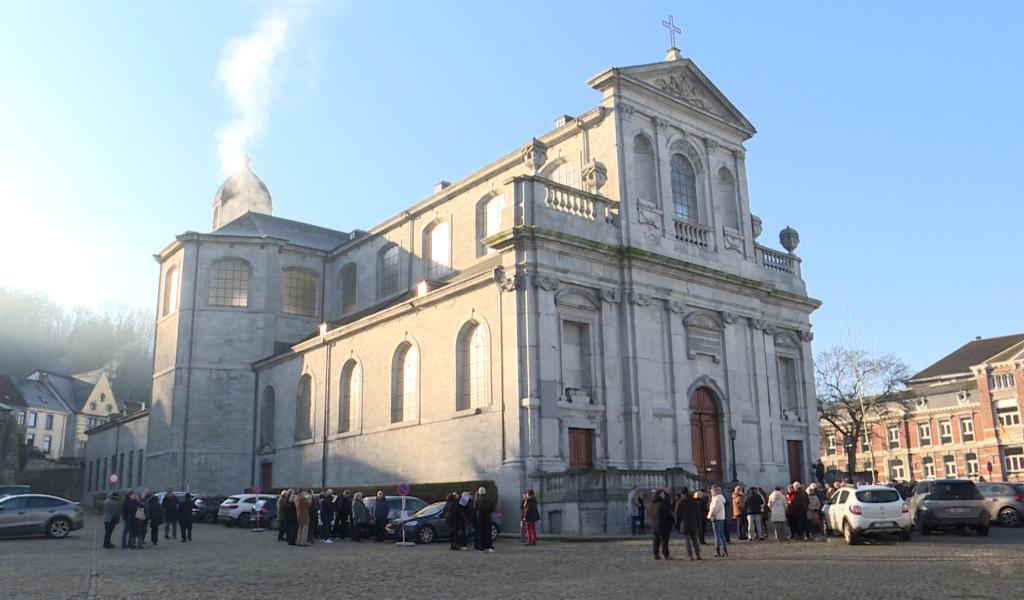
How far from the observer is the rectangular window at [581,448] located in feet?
82.6

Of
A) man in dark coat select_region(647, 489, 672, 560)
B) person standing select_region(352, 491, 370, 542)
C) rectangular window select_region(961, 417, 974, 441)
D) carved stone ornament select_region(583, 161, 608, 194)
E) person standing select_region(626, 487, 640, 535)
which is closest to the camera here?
man in dark coat select_region(647, 489, 672, 560)

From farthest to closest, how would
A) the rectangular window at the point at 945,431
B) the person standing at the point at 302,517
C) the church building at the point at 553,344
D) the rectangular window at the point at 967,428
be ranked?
the rectangular window at the point at 945,431, the rectangular window at the point at 967,428, the church building at the point at 553,344, the person standing at the point at 302,517

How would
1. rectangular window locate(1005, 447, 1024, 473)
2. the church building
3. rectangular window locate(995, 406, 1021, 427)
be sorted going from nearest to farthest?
the church building < rectangular window locate(1005, 447, 1024, 473) < rectangular window locate(995, 406, 1021, 427)

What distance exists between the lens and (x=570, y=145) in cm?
3117

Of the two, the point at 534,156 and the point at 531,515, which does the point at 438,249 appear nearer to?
the point at 534,156

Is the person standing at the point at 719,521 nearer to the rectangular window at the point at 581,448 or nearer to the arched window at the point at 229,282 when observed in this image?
the rectangular window at the point at 581,448

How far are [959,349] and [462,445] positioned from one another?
57.9 metres

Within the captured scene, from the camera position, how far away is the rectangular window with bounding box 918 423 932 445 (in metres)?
64.2

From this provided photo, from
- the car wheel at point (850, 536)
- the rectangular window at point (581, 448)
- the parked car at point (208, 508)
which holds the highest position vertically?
the rectangular window at point (581, 448)

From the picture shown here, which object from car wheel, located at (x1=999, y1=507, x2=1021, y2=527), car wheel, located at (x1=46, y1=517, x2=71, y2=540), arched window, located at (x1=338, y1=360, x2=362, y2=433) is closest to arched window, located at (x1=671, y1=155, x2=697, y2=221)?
car wheel, located at (x1=999, y1=507, x2=1021, y2=527)

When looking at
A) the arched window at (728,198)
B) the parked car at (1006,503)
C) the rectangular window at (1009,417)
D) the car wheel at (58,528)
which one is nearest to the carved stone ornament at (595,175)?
the arched window at (728,198)

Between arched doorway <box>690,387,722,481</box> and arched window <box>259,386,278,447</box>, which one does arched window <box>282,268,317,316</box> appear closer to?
arched window <box>259,386,278,447</box>

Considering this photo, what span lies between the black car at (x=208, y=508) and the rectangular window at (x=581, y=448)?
54.4ft

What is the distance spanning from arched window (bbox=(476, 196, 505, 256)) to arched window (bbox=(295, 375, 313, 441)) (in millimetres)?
9977
